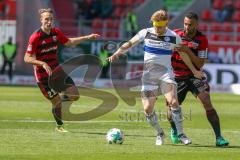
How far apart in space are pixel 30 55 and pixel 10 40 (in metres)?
24.0

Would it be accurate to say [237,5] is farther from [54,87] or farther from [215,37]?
[54,87]

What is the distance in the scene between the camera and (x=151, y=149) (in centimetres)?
1278

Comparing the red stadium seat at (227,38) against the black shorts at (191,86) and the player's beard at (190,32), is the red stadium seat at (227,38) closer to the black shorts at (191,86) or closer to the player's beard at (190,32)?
the black shorts at (191,86)

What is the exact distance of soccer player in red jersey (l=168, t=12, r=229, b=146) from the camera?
13.6 metres

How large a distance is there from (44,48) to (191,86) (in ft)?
10.8

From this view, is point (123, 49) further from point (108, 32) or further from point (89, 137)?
point (108, 32)

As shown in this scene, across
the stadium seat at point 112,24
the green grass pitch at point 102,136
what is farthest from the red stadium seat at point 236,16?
the green grass pitch at point 102,136

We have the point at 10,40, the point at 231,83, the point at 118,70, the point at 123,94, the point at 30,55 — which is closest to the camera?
the point at 30,55

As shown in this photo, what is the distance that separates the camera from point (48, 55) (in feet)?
51.3

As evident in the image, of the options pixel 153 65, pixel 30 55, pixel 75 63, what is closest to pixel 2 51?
pixel 75 63

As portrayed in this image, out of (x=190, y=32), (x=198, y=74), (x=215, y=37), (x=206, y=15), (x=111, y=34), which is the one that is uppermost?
(x=190, y=32)

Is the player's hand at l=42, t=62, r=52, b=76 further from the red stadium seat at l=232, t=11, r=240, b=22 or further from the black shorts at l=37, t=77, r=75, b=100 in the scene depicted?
the red stadium seat at l=232, t=11, r=240, b=22

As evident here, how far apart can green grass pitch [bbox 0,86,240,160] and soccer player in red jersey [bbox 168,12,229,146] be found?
451 mm

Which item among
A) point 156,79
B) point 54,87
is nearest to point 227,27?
point 54,87
